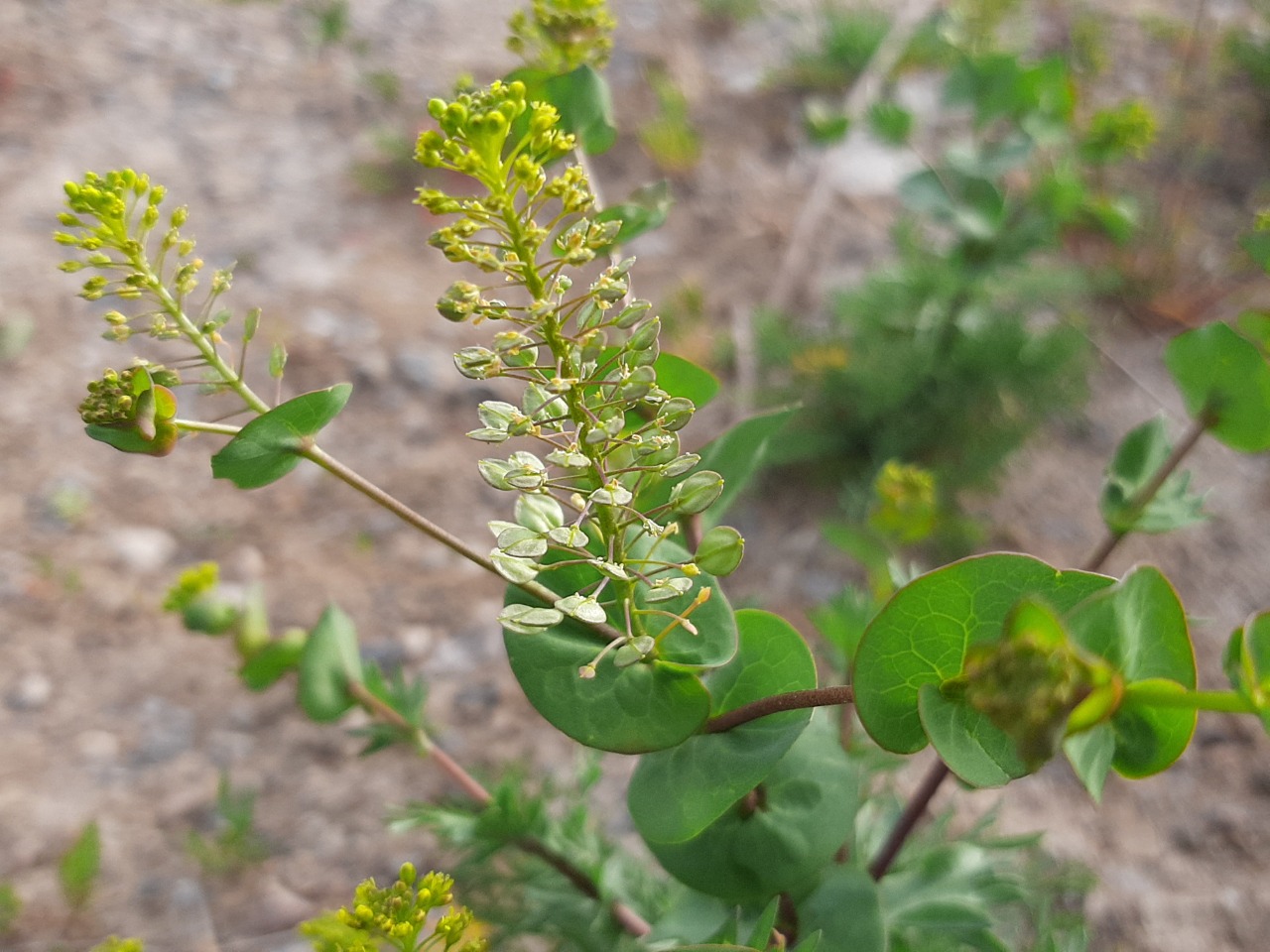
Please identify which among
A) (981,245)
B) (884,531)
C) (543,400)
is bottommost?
(884,531)

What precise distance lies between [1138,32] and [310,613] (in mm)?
2451

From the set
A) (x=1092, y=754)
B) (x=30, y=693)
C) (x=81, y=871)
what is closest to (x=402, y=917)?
(x=1092, y=754)

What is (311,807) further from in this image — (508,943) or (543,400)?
(543,400)

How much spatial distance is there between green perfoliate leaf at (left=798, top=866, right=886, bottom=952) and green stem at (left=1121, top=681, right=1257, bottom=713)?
0.34 m

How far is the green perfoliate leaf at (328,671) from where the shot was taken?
2.68ft

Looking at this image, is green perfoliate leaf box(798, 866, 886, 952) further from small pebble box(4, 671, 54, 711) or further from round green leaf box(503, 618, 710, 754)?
small pebble box(4, 671, 54, 711)

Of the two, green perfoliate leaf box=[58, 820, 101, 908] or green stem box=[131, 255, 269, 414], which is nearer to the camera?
green stem box=[131, 255, 269, 414]

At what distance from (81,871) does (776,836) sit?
1038 millimetres

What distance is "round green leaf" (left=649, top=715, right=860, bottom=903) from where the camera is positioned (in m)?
0.62

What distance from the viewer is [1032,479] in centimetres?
163

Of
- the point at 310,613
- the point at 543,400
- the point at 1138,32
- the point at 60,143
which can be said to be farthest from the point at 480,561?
the point at 1138,32

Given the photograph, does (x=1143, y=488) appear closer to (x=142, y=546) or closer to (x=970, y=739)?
(x=970, y=739)

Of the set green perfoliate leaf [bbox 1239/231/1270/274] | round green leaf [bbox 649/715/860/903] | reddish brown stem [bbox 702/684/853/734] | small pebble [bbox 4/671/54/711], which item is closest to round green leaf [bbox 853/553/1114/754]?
reddish brown stem [bbox 702/684/853/734]

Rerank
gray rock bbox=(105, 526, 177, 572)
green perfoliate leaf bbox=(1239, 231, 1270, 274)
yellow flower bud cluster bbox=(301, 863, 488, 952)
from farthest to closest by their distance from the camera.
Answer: gray rock bbox=(105, 526, 177, 572)
green perfoliate leaf bbox=(1239, 231, 1270, 274)
yellow flower bud cluster bbox=(301, 863, 488, 952)
